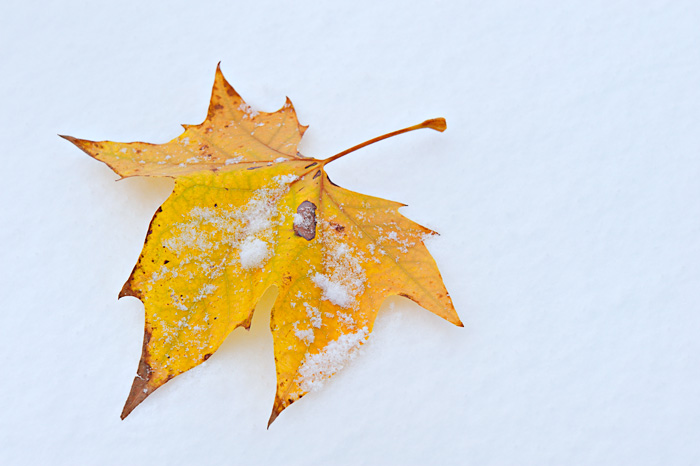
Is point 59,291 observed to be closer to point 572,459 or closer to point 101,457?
point 101,457

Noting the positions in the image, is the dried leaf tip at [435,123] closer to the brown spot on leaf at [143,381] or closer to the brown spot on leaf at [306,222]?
the brown spot on leaf at [306,222]

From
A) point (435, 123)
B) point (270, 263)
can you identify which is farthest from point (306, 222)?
point (435, 123)

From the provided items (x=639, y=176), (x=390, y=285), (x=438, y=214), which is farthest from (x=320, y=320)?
(x=639, y=176)

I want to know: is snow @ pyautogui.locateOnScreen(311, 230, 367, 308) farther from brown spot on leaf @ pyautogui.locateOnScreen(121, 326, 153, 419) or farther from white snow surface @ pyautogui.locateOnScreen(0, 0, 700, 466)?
brown spot on leaf @ pyautogui.locateOnScreen(121, 326, 153, 419)

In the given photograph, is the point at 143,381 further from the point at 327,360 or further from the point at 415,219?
the point at 415,219

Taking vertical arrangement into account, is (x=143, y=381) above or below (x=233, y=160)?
below

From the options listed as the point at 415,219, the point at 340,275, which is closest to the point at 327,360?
the point at 340,275
